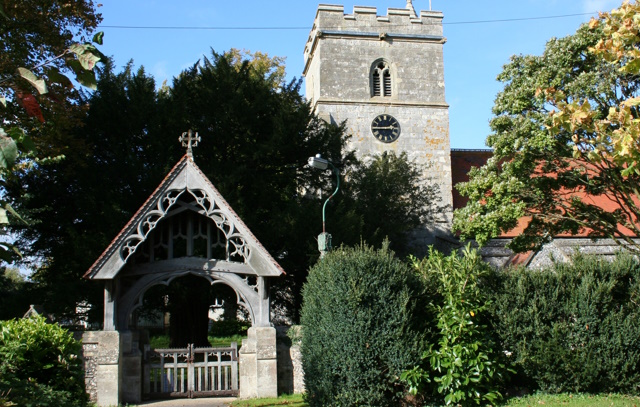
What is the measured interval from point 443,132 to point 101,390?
2512 centimetres

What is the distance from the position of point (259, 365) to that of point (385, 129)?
2195 cm

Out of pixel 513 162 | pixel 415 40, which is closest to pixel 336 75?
pixel 415 40

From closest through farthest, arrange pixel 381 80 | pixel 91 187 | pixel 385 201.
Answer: pixel 91 187
pixel 385 201
pixel 381 80

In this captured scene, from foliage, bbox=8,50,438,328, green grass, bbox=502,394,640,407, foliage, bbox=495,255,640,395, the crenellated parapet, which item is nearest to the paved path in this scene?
green grass, bbox=502,394,640,407

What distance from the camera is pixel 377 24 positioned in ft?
111

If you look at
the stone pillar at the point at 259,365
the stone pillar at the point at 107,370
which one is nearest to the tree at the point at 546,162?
the stone pillar at the point at 259,365

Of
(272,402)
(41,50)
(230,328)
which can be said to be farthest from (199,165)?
(230,328)

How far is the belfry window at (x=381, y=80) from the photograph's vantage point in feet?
110

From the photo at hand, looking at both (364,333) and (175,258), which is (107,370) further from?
(364,333)

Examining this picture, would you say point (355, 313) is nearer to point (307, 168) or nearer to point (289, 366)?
point (289, 366)

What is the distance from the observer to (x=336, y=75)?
32.9 metres

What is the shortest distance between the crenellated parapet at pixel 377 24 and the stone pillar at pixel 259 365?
23.3 meters

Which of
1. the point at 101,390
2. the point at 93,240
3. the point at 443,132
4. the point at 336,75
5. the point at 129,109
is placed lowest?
the point at 101,390

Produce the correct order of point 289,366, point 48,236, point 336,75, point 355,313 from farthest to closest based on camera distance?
1. point 336,75
2. point 48,236
3. point 289,366
4. point 355,313
